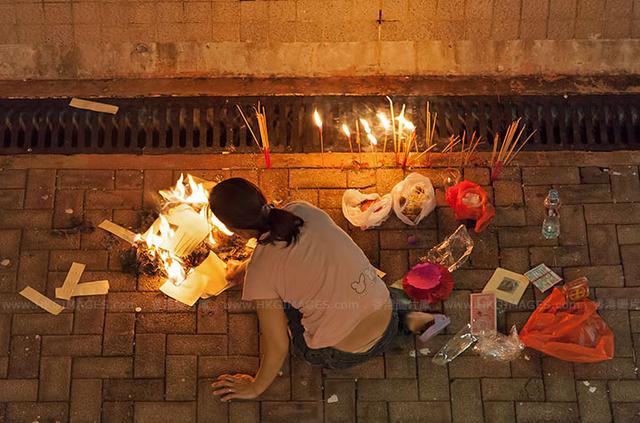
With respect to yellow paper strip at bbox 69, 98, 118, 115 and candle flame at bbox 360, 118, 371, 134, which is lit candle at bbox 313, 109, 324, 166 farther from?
yellow paper strip at bbox 69, 98, 118, 115

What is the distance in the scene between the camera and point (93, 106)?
5406 millimetres

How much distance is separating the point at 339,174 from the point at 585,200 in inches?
75.1

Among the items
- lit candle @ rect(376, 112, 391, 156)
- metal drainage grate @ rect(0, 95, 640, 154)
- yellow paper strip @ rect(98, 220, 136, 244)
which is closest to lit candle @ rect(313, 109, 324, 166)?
metal drainage grate @ rect(0, 95, 640, 154)

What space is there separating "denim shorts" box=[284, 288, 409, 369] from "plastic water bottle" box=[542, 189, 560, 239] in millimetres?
1363

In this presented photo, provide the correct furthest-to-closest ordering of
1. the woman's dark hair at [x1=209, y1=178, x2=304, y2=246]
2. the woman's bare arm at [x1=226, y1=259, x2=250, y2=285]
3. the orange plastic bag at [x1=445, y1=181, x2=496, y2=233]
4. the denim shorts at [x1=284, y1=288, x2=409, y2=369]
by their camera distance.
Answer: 1. the orange plastic bag at [x1=445, y1=181, x2=496, y2=233]
2. the woman's bare arm at [x1=226, y1=259, x2=250, y2=285]
3. the denim shorts at [x1=284, y1=288, x2=409, y2=369]
4. the woman's dark hair at [x1=209, y1=178, x2=304, y2=246]

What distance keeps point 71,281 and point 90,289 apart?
0.16 meters

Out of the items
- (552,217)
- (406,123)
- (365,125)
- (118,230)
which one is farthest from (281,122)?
(552,217)

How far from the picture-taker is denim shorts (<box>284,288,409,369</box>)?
4227 mm

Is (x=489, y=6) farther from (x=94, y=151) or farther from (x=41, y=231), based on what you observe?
(x=41, y=231)

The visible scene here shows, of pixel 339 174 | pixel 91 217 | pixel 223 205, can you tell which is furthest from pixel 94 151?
pixel 223 205

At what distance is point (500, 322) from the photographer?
4.75 metres

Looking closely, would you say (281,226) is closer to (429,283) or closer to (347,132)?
(429,283)

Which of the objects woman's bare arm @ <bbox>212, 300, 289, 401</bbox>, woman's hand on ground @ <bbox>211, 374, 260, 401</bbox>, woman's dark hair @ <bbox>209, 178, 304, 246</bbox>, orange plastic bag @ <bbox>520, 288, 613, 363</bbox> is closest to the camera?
woman's dark hair @ <bbox>209, 178, 304, 246</bbox>

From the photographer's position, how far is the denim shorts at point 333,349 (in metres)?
4.23
